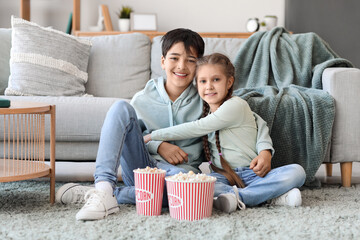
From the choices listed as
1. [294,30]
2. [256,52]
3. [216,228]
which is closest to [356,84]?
[256,52]

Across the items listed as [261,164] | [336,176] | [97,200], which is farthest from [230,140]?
[336,176]

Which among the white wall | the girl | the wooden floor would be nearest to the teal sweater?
the girl

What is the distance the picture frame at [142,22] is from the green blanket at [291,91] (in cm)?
178

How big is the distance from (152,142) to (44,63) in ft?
3.59

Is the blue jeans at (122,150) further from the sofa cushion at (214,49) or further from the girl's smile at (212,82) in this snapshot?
the sofa cushion at (214,49)

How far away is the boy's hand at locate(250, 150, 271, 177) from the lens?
1.69 meters

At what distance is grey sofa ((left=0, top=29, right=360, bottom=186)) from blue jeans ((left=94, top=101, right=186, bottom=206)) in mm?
563

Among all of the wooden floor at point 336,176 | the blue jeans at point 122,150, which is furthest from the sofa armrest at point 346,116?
the blue jeans at point 122,150

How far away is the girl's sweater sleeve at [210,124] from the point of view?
1.73m

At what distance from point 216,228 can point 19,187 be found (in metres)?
0.99

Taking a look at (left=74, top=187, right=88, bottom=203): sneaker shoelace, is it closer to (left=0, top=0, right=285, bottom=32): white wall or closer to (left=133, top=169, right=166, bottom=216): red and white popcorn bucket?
(left=133, top=169, right=166, bottom=216): red and white popcorn bucket

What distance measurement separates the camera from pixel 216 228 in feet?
4.51

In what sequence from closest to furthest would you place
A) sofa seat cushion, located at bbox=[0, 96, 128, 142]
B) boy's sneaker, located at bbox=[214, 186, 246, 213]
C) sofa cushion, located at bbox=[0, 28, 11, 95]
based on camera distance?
1. boy's sneaker, located at bbox=[214, 186, 246, 213]
2. sofa seat cushion, located at bbox=[0, 96, 128, 142]
3. sofa cushion, located at bbox=[0, 28, 11, 95]

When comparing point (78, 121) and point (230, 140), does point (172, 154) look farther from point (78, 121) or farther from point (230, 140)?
point (78, 121)
